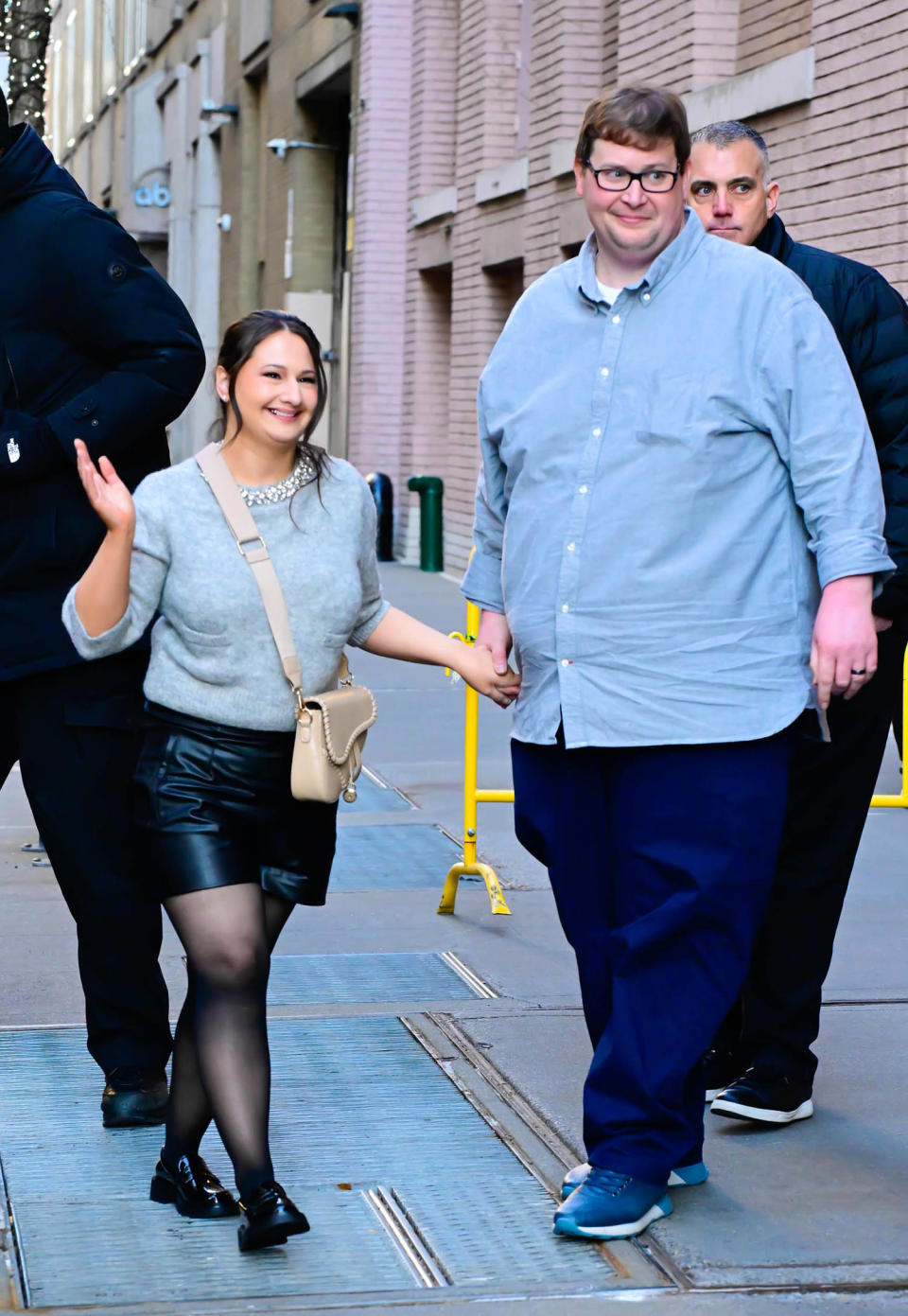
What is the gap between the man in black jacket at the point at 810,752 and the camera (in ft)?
13.3

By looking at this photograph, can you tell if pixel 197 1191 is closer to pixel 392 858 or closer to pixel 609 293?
pixel 609 293

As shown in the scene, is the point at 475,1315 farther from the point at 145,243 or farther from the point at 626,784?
the point at 145,243

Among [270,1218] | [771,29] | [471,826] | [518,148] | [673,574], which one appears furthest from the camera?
[518,148]

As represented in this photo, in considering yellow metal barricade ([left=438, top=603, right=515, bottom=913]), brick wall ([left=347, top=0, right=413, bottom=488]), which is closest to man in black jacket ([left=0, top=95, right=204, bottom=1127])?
yellow metal barricade ([left=438, top=603, right=515, bottom=913])

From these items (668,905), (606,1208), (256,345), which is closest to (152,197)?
(256,345)

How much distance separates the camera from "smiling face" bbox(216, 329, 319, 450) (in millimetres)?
3605

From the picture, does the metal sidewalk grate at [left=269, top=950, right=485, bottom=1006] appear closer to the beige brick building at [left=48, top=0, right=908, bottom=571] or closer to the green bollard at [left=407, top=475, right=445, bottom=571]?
the beige brick building at [left=48, top=0, right=908, bottom=571]

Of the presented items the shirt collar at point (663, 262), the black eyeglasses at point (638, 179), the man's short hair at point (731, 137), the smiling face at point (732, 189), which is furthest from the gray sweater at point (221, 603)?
the man's short hair at point (731, 137)

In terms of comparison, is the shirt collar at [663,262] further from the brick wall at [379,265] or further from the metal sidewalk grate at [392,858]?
the brick wall at [379,265]

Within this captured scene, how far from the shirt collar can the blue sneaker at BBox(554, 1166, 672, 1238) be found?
159cm

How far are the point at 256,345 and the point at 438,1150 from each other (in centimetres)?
166

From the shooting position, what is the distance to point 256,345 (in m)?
3.65

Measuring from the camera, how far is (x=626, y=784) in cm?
368

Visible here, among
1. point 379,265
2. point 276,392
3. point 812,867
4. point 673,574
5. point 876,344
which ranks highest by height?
point 379,265
